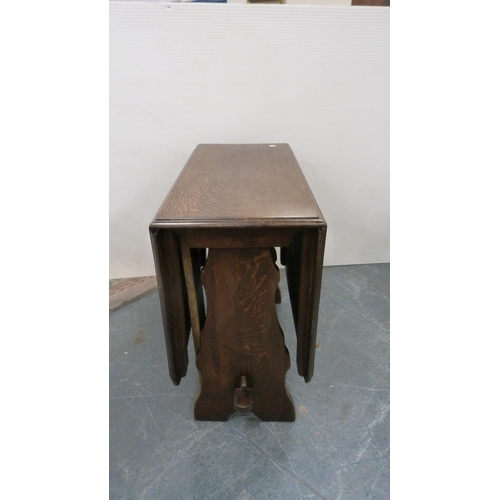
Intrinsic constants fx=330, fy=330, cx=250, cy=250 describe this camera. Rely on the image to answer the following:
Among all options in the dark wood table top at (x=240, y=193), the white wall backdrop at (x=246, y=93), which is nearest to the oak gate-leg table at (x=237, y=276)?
the dark wood table top at (x=240, y=193)

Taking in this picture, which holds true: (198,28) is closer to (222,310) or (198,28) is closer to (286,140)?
(286,140)

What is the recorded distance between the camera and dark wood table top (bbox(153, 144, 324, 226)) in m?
0.77

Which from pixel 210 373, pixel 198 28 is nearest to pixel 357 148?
pixel 198 28

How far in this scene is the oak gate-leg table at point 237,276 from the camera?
0.79 m

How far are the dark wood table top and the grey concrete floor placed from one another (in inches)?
28.5

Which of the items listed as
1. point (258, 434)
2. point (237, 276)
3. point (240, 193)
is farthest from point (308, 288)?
point (258, 434)

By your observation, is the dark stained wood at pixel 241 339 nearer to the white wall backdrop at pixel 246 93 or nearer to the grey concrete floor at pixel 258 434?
the grey concrete floor at pixel 258 434

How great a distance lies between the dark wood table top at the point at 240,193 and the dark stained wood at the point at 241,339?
108mm

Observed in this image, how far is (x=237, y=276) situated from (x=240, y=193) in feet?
0.75

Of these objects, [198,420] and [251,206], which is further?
[198,420]

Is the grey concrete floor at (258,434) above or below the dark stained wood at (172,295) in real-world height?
below

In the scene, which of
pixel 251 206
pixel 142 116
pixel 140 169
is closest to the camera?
pixel 251 206

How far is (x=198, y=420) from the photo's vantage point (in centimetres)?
111

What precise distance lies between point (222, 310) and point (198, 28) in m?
1.21
